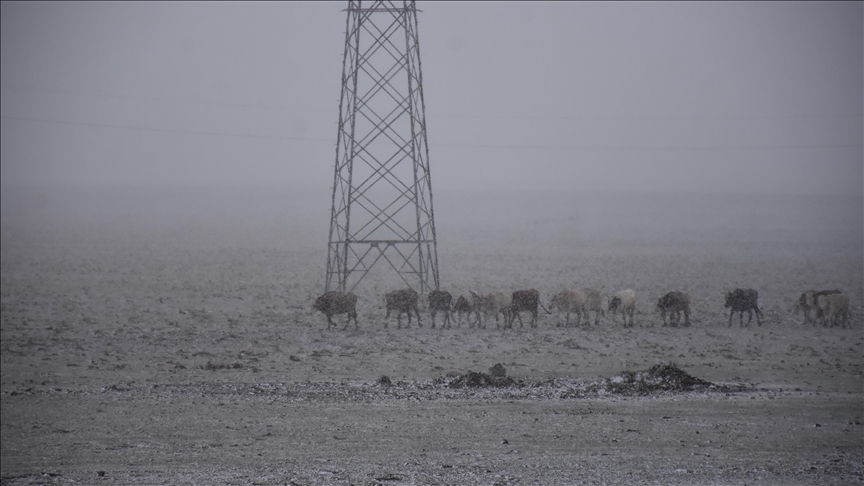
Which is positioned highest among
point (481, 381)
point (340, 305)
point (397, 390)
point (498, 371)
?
point (340, 305)

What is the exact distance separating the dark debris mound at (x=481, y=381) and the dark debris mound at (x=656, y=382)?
1.56m

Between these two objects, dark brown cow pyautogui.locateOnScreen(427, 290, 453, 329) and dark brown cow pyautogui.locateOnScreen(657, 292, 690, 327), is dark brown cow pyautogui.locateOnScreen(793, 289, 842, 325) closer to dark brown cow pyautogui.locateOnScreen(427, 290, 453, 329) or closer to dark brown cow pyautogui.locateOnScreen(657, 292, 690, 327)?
dark brown cow pyautogui.locateOnScreen(657, 292, 690, 327)

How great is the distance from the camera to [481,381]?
41.9 feet

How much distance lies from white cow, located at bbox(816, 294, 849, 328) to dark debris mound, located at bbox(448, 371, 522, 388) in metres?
9.51

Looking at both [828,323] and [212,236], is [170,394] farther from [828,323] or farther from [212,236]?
[212,236]

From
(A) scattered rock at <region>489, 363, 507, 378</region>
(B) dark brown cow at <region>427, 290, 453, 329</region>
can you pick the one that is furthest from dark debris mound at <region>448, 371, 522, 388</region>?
(B) dark brown cow at <region>427, 290, 453, 329</region>

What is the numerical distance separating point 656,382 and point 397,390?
4.10 m

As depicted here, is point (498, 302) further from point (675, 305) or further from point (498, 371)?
point (498, 371)

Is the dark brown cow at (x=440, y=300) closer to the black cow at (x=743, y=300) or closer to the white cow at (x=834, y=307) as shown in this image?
the black cow at (x=743, y=300)

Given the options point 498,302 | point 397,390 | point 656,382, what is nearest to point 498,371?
point 397,390

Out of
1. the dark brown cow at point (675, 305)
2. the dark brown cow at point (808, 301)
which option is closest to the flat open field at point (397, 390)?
the dark brown cow at point (808, 301)

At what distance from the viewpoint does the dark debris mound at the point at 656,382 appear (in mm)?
12312

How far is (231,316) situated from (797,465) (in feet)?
49.7

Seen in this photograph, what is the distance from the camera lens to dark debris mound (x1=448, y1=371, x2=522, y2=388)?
12.6 m
